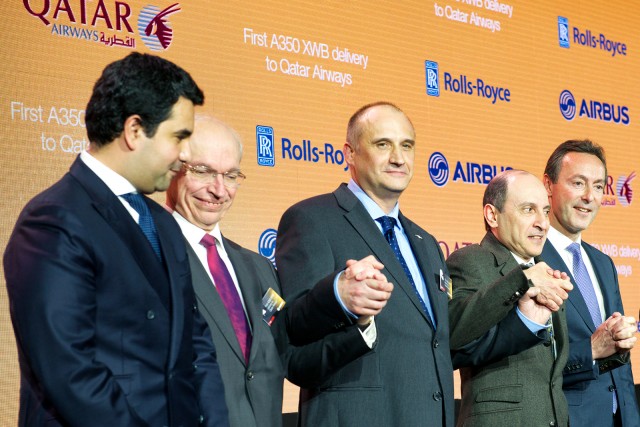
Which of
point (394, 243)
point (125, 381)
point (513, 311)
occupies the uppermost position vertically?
point (394, 243)

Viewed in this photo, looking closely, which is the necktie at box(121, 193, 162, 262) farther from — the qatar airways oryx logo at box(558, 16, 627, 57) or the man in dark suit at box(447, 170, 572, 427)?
the qatar airways oryx logo at box(558, 16, 627, 57)

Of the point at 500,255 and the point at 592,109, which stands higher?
the point at 592,109

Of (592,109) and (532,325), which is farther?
(592,109)

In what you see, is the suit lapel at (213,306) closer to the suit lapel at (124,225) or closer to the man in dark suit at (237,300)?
the man in dark suit at (237,300)

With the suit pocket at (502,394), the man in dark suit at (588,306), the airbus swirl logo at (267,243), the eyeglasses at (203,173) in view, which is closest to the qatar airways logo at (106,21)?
the airbus swirl logo at (267,243)

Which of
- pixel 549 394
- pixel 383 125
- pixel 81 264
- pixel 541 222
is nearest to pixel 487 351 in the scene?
pixel 549 394

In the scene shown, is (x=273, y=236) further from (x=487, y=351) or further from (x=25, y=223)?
(x=25, y=223)

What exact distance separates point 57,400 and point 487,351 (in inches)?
76.4

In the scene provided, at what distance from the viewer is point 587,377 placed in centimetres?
369

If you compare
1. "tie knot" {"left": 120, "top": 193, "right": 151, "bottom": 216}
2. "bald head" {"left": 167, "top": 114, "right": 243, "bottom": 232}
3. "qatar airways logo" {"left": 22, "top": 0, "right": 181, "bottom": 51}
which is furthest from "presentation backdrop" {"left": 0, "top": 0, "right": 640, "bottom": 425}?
"tie knot" {"left": 120, "top": 193, "right": 151, "bottom": 216}

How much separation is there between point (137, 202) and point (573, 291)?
237 cm

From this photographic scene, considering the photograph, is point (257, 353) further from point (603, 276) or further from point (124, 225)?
point (603, 276)

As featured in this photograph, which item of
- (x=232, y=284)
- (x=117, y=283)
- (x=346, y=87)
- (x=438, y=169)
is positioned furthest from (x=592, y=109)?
(x=117, y=283)

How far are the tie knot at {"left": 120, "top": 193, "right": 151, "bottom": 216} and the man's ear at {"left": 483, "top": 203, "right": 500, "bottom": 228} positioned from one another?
1.91 m
